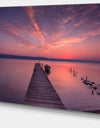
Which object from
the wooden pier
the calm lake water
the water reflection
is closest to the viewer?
the calm lake water

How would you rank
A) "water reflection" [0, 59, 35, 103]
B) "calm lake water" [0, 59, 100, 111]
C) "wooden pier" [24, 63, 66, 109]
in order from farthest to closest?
"water reflection" [0, 59, 35, 103], "wooden pier" [24, 63, 66, 109], "calm lake water" [0, 59, 100, 111]

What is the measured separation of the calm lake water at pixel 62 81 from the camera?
1872mm

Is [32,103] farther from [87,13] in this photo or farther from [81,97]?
[87,13]

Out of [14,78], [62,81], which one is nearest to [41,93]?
[62,81]

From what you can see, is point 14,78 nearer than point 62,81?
No

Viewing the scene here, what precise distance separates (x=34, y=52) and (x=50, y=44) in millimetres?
267

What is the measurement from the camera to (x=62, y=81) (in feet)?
6.47

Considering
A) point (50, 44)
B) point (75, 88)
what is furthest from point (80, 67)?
point (50, 44)

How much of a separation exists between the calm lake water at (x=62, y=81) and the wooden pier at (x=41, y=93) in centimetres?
6

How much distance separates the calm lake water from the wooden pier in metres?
0.06

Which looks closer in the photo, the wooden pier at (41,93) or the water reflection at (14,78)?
the wooden pier at (41,93)

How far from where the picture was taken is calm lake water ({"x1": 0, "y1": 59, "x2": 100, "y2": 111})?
6.14 ft

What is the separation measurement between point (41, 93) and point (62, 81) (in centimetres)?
36

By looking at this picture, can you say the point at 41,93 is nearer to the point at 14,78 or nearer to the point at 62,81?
the point at 62,81
